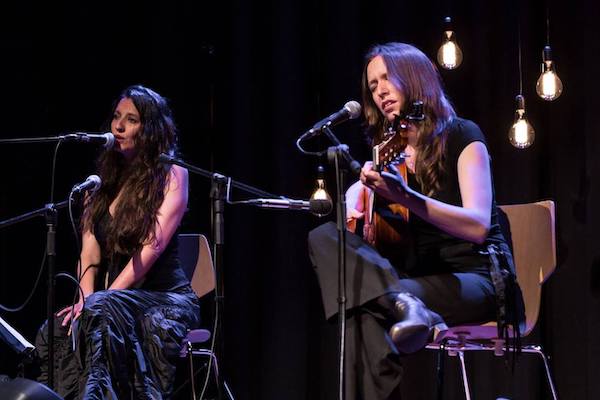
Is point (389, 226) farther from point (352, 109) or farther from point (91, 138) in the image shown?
point (91, 138)

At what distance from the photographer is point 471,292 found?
284 cm

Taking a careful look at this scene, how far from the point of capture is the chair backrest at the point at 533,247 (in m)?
3.54

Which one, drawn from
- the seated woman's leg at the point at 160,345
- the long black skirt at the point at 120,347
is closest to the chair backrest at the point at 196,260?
the long black skirt at the point at 120,347

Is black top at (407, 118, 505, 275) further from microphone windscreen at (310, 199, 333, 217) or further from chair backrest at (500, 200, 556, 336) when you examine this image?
chair backrest at (500, 200, 556, 336)

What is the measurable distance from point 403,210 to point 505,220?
856 millimetres

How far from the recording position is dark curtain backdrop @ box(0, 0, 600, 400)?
4.40 meters

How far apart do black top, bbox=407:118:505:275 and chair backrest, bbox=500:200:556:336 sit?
0.56 meters

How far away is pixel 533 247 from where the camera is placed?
3.61 m

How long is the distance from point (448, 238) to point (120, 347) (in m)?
1.32

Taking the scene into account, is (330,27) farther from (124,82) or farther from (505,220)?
(505,220)

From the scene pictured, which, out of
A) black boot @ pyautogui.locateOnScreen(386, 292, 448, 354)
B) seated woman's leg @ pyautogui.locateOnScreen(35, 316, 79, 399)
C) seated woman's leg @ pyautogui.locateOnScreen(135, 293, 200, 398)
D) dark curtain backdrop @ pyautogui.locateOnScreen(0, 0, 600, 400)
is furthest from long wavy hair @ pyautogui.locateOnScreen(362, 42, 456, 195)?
seated woman's leg @ pyautogui.locateOnScreen(35, 316, 79, 399)

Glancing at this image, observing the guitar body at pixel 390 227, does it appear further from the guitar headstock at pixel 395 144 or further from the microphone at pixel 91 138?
the microphone at pixel 91 138

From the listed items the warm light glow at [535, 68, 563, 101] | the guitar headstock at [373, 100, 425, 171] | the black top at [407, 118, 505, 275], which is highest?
the warm light glow at [535, 68, 563, 101]

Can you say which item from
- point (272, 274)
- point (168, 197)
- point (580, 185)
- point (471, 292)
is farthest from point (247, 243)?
point (471, 292)
